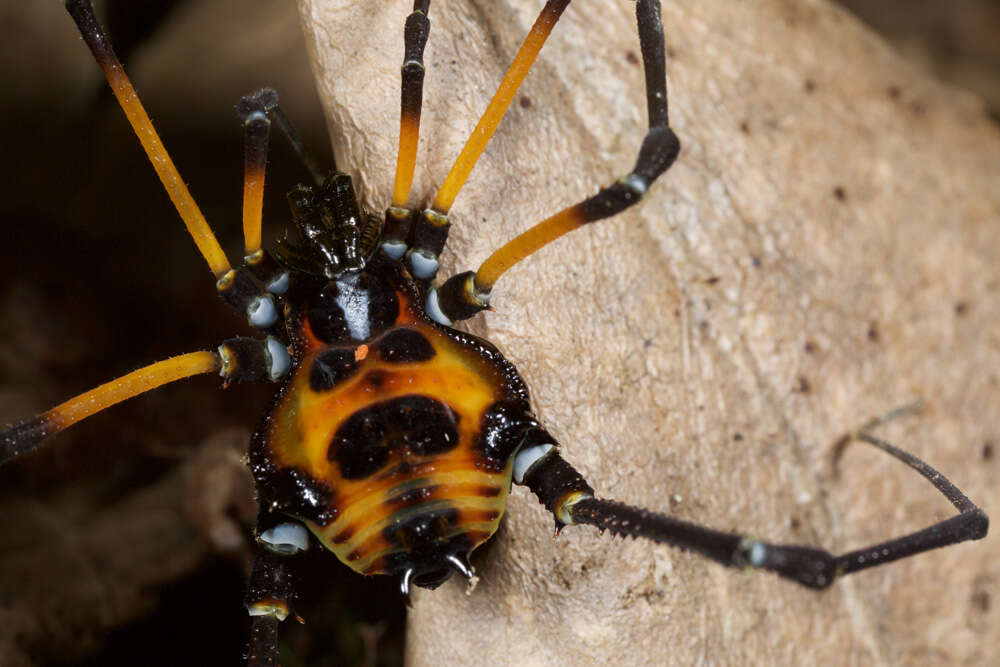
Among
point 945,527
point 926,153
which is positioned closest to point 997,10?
point 926,153

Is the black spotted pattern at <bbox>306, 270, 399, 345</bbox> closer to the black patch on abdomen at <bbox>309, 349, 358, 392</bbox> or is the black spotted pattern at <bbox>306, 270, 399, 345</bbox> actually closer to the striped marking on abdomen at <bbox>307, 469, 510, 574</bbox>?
the black patch on abdomen at <bbox>309, 349, 358, 392</bbox>

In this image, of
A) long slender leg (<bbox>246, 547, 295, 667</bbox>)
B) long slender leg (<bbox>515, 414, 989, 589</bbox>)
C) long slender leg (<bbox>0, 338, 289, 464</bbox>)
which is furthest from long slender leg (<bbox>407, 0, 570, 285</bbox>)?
long slender leg (<bbox>246, 547, 295, 667</bbox>)

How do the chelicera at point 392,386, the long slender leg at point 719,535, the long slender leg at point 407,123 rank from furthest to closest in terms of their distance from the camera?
the long slender leg at point 407,123 < the chelicera at point 392,386 < the long slender leg at point 719,535

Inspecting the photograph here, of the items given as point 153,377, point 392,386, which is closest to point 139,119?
point 153,377

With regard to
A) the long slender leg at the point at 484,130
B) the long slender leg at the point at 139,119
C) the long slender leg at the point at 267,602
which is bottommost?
the long slender leg at the point at 267,602

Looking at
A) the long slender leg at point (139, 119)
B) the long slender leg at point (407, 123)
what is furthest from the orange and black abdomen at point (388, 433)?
the long slender leg at point (139, 119)

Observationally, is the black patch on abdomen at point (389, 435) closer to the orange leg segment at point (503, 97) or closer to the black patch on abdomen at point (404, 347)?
the black patch on abdomen at point (404, 347)

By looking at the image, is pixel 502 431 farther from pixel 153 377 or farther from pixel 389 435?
pixel 153 377
